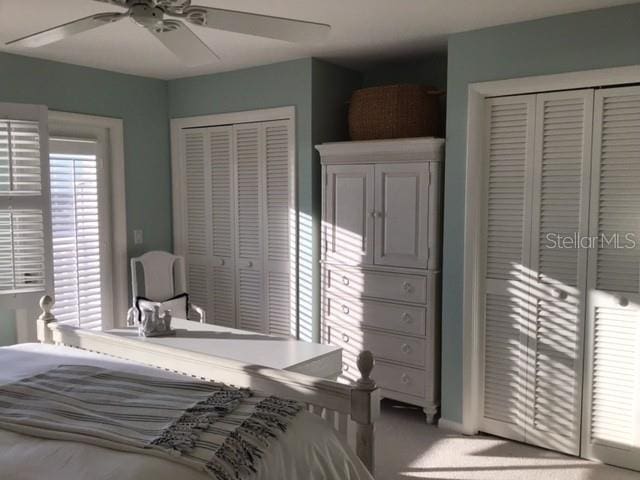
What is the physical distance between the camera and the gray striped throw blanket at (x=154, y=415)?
1644 millimetres

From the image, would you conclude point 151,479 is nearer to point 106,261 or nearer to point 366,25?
point 366,25

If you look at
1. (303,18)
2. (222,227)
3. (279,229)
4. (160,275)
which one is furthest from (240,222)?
(303,18)

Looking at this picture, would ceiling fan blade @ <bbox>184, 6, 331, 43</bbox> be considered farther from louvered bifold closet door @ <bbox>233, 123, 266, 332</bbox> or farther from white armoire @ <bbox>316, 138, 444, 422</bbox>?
louvered bifold closet door @ <bbox>233, 123, 266, 332</bbox>

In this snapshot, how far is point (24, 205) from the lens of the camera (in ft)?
11.6

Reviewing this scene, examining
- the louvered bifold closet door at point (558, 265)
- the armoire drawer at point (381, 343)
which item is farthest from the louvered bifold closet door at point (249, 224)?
the louvered bifold closet door at point (558, 265)

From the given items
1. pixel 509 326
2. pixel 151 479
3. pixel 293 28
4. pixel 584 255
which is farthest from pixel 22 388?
pixel 584 255

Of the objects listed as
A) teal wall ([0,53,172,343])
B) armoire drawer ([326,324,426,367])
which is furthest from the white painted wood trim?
armoire drawer ([326,324,426,367])

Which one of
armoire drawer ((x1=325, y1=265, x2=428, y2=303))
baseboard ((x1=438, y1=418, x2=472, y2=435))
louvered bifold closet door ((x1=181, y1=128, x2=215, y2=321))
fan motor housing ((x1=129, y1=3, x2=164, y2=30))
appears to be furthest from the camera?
louvered bifold closet door ((x1=181, y1=128, x2=215, y2=321))

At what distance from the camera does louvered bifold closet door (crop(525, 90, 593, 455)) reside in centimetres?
306

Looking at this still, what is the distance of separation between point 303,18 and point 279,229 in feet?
5.23

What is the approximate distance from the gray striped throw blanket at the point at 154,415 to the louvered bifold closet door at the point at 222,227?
7.38 ft

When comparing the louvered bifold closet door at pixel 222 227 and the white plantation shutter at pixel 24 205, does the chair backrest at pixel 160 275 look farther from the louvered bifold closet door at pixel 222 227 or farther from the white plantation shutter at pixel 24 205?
the white plantation shutter at pixel 24 205

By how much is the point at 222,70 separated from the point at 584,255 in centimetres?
278

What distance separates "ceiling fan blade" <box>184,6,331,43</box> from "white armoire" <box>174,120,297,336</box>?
1948mm
